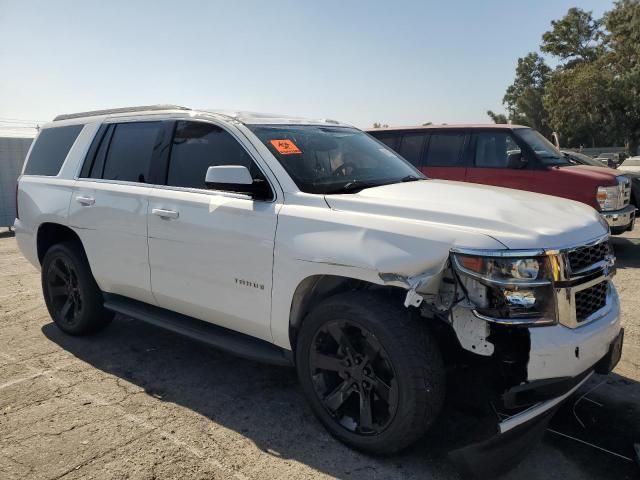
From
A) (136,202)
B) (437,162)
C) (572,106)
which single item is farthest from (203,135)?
(572,106)

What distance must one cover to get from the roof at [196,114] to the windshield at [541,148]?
457 centimetres

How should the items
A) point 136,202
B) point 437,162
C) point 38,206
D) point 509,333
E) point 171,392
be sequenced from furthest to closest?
point 437,162
point 38,206
point 136,202
point 171,392
point 509,333

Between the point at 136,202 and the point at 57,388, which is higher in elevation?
the point at 136,202

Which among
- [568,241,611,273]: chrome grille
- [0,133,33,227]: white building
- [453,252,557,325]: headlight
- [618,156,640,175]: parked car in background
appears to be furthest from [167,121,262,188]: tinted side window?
[0,133,33,227]: white building

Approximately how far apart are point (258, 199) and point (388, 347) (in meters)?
1.25

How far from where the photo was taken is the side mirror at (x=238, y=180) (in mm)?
3205

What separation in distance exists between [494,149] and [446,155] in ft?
2.43

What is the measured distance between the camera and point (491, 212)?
2.81m

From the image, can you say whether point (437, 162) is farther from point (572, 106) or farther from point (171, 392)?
point (572, 106)

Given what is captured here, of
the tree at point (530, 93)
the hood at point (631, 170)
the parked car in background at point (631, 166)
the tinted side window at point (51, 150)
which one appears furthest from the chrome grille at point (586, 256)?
the tree at point (530, 93)

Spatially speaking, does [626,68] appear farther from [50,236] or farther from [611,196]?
[50,236]

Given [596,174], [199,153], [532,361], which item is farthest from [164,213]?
[596,174]

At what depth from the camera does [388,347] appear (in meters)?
2.68

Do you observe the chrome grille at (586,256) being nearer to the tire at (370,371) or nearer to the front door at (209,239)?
the tire at (370,371)
